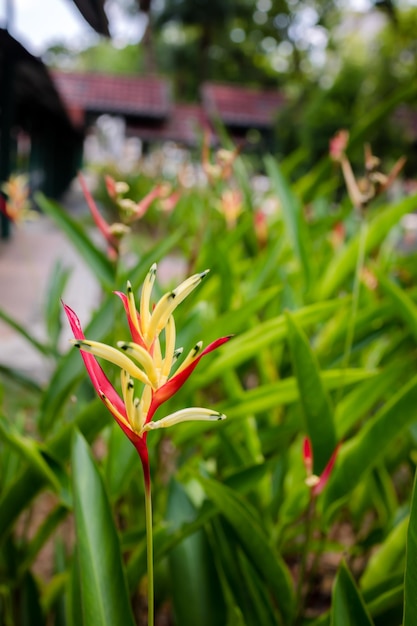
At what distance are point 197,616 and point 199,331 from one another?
0.40 m

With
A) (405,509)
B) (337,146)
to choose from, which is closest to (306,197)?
(337,146)

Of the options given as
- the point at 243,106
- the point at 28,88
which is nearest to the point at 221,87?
the point at 243,106

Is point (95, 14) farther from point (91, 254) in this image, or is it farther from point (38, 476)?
point (38, 476)

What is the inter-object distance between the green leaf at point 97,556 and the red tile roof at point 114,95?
1270 cm

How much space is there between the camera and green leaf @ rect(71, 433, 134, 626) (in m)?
0.54

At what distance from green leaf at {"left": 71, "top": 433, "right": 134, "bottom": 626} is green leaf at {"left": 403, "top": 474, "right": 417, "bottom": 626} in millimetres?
229

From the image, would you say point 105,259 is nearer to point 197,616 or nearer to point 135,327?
point 197,616

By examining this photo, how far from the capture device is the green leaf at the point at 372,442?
709mm

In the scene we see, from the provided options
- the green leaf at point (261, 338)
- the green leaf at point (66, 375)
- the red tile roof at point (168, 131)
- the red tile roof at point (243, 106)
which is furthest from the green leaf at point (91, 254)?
the red tile roof at point (168, 131)

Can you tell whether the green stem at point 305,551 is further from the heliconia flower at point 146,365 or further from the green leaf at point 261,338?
the heliconia flower at point 146,365

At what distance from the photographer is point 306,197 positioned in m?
1.92

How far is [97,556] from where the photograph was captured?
1.88 ft

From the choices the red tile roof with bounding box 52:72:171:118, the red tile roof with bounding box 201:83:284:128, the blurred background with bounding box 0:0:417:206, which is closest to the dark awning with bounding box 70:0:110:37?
the blurred background with bounding box 0:0:417:206

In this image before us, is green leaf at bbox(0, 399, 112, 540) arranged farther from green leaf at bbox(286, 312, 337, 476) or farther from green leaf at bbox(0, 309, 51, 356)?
green leaf at bbox(0, 309, 51, 356)
